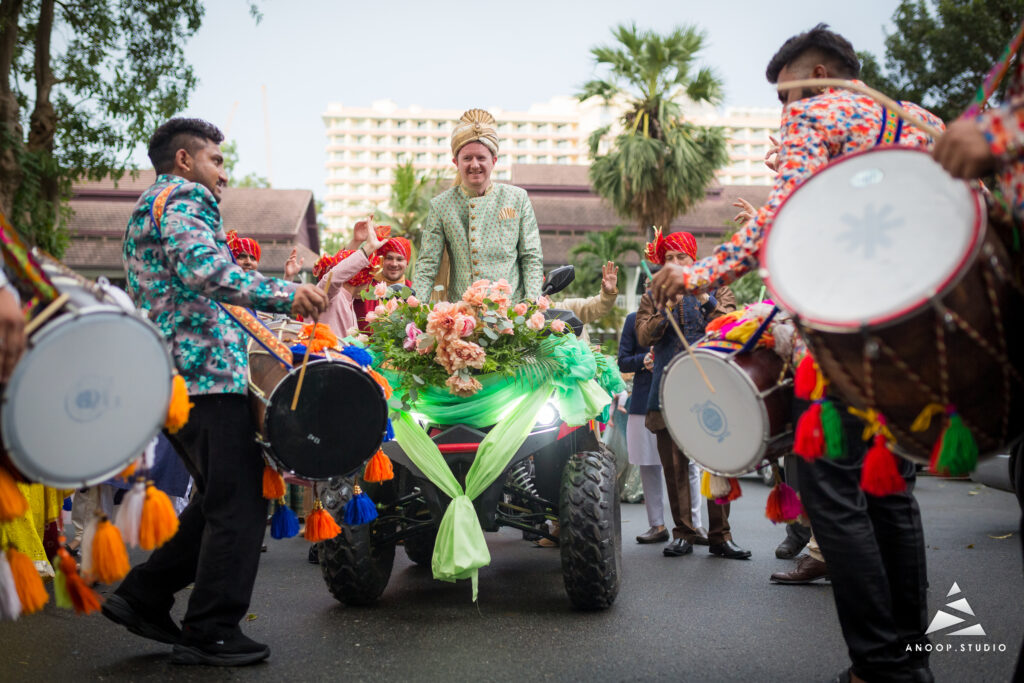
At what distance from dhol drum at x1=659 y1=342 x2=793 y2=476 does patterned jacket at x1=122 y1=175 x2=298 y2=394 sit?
4.94ft

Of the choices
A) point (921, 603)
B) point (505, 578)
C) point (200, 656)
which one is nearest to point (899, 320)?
point (921, 603)

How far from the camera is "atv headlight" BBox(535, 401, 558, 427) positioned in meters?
4.62

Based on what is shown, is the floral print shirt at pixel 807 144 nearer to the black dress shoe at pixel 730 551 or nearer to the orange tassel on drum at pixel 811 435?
the orange tassel on drum at pixel 811 435

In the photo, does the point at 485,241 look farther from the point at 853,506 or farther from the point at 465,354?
the point at 853,506

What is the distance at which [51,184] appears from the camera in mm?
11508

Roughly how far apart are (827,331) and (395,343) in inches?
110

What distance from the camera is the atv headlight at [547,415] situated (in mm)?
4625

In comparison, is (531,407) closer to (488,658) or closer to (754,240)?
(488,658)

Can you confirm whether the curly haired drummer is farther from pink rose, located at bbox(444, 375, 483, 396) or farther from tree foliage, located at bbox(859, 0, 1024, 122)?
tree foliage, located at bbox(859, 0, 1024, 122)

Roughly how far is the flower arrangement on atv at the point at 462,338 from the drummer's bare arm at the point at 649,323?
5.59 feet

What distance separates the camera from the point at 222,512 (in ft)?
11.4

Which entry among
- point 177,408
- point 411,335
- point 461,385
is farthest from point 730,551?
point 177,408

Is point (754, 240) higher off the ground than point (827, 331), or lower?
higher
